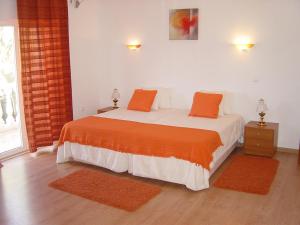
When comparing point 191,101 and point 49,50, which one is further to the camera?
point 191,101

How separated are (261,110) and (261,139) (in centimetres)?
51

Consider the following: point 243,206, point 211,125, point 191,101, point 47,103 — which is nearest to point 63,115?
point 47,103

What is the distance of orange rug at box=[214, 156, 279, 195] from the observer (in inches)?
159

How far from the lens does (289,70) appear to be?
5.06 m

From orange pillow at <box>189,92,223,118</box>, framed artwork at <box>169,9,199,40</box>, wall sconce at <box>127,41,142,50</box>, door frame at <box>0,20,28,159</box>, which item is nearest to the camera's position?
door frame at <box>0,20,28,159</box>

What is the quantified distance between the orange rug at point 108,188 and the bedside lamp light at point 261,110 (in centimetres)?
204

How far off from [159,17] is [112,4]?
1.04m

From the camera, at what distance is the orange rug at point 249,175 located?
404cm

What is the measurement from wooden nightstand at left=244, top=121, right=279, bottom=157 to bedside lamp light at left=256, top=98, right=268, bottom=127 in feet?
0.27

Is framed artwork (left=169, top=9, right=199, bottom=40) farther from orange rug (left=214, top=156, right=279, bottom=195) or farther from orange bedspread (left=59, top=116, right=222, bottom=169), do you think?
orange rug (left=214, top=156, right=279, bottom=195)

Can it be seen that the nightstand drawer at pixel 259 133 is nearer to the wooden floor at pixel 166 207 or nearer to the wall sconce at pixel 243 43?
the wooden floor at pixel 166 207

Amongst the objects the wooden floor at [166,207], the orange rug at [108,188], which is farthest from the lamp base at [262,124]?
the orange rug at [108,188]

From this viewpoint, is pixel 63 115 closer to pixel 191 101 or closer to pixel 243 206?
pixel 191 101

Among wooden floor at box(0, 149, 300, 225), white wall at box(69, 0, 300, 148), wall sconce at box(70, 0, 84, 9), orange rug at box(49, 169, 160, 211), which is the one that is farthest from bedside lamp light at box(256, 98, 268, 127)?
wall sconce at box(70, 0, 84, 9)
